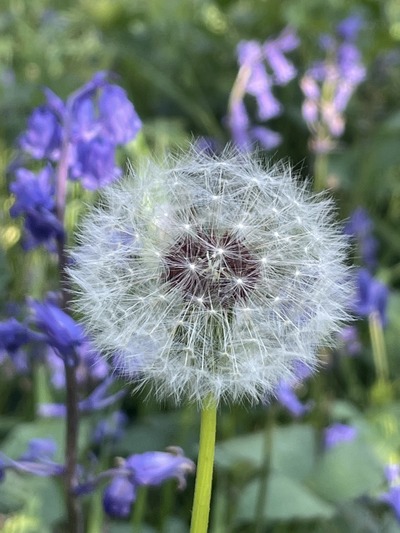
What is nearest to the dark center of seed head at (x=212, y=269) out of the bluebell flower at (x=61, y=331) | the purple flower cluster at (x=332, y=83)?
the bluebell flower at (x=61, y=331)

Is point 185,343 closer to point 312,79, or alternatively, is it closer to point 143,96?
point 312,79

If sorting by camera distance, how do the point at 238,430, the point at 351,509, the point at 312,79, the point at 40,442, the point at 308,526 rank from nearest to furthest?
the point at 40,442 < the point at 351,509 < the point at 308,526 < the point at 238,430 < the point at 312,79

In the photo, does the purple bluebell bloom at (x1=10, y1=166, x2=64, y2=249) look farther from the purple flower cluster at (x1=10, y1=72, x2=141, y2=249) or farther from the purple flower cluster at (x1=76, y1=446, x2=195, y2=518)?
the purple flower cluster at (x1=76, y1=446, x2=195, y2=518)

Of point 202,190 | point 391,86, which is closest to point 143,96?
point 391,86

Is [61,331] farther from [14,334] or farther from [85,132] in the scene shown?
[85,132]

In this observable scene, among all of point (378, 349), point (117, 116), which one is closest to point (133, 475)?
point (117, 116)

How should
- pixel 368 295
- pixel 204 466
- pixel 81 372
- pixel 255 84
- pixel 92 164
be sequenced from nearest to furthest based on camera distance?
pixel 204 466 < pixel 92 164 < pixel 81 372 < pixel 368 295 < pixel 255 84

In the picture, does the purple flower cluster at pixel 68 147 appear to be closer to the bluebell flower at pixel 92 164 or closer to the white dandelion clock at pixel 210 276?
the bluebell flower at pixel 92 164
